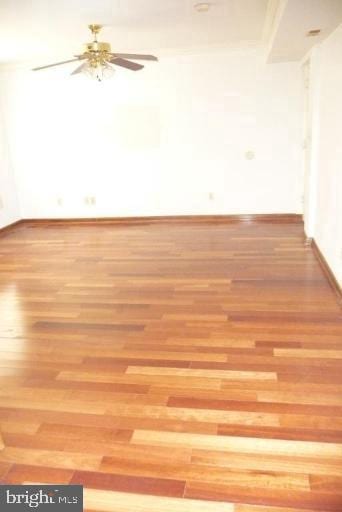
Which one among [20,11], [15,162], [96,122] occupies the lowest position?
[15,162]

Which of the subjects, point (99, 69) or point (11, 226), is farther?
point (11, 226)

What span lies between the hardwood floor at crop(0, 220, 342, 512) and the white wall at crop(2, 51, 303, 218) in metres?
1.88

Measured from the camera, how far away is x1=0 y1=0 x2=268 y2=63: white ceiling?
11.2 feet

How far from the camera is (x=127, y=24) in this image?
158 inches

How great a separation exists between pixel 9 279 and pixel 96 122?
3008mm

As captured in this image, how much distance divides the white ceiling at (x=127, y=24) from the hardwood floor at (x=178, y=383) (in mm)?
2541

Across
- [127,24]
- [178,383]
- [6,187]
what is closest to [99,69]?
[127,24]

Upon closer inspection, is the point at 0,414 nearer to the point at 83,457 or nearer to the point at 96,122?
the point at 83,457

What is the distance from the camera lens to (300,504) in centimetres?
155

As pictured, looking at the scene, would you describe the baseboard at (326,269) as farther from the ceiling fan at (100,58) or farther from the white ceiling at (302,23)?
the ceiling fan at (100,58)

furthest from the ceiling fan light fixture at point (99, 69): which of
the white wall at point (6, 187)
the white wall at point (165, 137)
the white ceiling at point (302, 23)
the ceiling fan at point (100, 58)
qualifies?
the white wall at point (6, 187)

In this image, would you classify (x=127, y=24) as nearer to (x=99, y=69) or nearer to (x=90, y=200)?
(x=99, y=69)

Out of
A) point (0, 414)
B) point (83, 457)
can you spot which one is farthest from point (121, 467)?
point (0, 414)

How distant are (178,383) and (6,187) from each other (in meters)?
5.29
